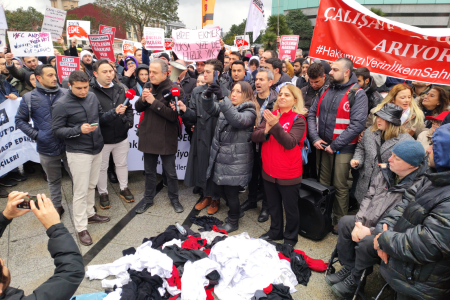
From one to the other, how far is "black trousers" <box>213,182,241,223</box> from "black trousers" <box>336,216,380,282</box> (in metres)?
1.45

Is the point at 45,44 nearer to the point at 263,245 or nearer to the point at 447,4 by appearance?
the point at 263,245

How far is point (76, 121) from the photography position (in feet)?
11.7

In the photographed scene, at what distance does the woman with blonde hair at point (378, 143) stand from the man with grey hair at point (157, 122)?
100 inches

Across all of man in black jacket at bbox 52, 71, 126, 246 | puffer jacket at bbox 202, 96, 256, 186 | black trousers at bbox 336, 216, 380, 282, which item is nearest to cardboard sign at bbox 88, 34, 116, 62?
man in black jacket at bbox 52, 71, 126, 246

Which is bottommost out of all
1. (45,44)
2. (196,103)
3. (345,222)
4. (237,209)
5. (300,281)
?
(300,281)

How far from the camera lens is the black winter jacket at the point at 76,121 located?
3461 millimetres

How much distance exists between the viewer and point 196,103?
175 inches

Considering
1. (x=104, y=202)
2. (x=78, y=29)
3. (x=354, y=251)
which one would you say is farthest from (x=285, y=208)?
(x=78, y=29)

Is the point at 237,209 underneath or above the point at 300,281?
above

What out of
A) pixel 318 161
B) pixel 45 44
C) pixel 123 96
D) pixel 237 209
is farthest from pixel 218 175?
pixel 45 44

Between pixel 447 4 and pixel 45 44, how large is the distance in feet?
202

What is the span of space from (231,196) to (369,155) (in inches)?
72.1

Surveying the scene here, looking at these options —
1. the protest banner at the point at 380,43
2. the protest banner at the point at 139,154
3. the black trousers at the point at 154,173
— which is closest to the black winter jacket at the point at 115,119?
the black trousers at the point at 154,173

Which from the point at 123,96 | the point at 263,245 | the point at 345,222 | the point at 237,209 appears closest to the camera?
the point at 345,222
